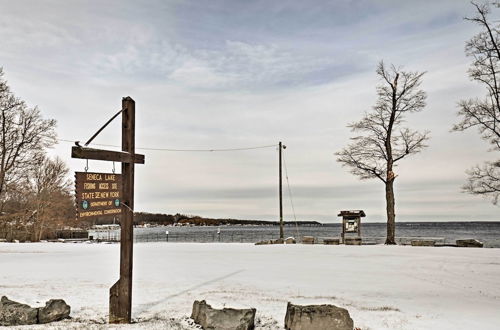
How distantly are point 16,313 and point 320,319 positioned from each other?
5.31 metres

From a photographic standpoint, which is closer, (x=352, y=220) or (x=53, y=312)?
(x=53, y=312)

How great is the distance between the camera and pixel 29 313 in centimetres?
750

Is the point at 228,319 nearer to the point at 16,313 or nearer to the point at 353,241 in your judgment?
the point at 16,313

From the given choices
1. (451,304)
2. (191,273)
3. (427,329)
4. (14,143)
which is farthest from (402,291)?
(14,143)

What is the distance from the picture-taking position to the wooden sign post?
787 cm

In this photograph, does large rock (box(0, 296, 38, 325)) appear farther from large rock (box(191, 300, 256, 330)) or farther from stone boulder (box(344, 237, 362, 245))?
stone boulder (box(344, 237, 362, 245))

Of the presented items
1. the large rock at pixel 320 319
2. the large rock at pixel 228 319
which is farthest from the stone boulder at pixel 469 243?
the large rock at pixel 228 319

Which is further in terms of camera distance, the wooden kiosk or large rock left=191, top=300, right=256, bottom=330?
the wooden kiosk

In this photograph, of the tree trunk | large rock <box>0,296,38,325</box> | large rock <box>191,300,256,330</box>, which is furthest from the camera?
the tree trunk

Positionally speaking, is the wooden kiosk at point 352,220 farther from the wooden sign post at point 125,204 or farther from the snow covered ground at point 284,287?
the wooden sign post at point 125,204

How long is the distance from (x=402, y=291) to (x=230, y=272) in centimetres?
606

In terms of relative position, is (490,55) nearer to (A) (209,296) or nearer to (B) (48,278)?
(A) (209,296)

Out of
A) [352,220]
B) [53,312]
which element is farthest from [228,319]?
[352,220]

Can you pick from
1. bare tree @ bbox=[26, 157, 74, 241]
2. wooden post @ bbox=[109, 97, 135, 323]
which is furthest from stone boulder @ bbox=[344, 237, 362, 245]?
bare tree @ bbox=[26, 157, 74, 241]
